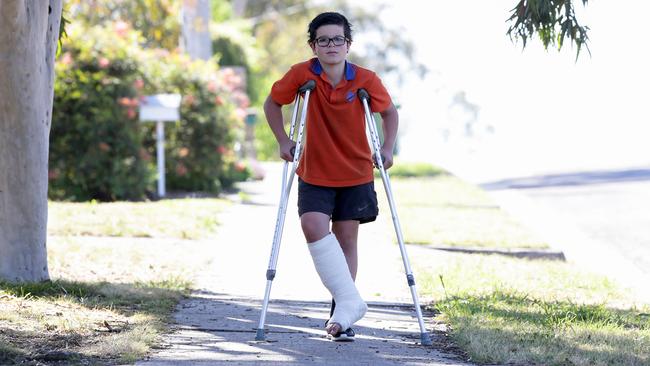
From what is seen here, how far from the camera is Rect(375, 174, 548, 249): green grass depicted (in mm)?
13375

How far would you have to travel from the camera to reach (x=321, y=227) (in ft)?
23.4

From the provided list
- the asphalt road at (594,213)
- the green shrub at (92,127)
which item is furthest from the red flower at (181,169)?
the asphalt road at (594,213)

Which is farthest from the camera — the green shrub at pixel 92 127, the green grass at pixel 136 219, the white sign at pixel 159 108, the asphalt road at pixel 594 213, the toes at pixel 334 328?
the white sign at pixel 159 108

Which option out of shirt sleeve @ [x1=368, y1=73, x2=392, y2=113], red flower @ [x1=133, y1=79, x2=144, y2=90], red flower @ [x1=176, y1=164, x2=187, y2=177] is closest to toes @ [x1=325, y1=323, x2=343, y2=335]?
shirt sleeve @ [x1=368, y1=73, x2=392, y2=113]

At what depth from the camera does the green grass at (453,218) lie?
1338cm

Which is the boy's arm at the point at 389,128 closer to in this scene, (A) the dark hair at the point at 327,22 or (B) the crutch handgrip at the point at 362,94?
(B) the crutch handgrip at the point at 362,94

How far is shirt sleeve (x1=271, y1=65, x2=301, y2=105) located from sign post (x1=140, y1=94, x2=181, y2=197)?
1031cm

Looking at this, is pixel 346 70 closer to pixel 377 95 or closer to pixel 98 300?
pixel 377 95

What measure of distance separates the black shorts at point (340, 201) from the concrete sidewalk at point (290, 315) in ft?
2.46

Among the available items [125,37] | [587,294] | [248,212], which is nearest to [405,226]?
[248,212]

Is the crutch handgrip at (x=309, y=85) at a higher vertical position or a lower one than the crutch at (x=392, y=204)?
higher

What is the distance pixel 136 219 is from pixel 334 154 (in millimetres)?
7260

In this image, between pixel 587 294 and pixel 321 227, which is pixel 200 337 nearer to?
pixel 321 227

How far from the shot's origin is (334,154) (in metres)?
7.20
